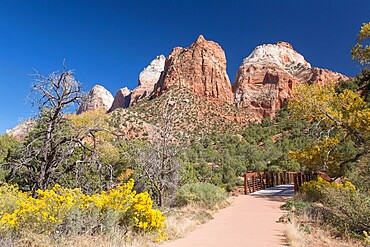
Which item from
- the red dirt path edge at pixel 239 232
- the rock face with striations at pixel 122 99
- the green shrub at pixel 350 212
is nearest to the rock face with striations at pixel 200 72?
the rock face with striations at pixel 122 99

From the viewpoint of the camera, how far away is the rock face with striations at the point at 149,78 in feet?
356

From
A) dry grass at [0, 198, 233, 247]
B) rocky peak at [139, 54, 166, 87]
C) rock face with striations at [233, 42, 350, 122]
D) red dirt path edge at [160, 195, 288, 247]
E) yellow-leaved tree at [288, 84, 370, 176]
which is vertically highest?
rocky peak at [139, 54, 166, 87]

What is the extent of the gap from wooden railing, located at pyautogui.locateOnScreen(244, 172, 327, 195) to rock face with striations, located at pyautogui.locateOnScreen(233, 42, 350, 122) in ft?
128

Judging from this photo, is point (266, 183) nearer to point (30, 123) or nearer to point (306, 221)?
point (306, 221)

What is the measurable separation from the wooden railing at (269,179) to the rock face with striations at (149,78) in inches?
3405

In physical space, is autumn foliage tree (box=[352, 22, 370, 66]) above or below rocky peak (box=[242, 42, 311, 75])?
below

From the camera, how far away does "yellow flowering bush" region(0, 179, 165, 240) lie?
15.9 ft

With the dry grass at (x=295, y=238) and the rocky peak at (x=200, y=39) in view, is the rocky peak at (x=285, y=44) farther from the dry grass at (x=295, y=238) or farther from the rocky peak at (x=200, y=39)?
the dry grass at (x=295, y=238)

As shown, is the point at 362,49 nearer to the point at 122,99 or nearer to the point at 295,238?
the point at 295,238

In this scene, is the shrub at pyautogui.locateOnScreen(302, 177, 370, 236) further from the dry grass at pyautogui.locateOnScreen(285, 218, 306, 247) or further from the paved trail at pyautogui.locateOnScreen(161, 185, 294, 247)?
the paved trail at pyautogui.locateOnScreen(161, 185, 294, 247)

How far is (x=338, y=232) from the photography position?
653cm

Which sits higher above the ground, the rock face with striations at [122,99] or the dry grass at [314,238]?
the rock face with striations at [122,99]

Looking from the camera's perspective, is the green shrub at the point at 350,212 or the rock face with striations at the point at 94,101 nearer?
the green shrub at the point at 350,212

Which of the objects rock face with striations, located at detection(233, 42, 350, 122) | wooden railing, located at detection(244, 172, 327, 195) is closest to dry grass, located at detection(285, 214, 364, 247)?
wooden railing, located at detection(244, 172, 327, 195)
